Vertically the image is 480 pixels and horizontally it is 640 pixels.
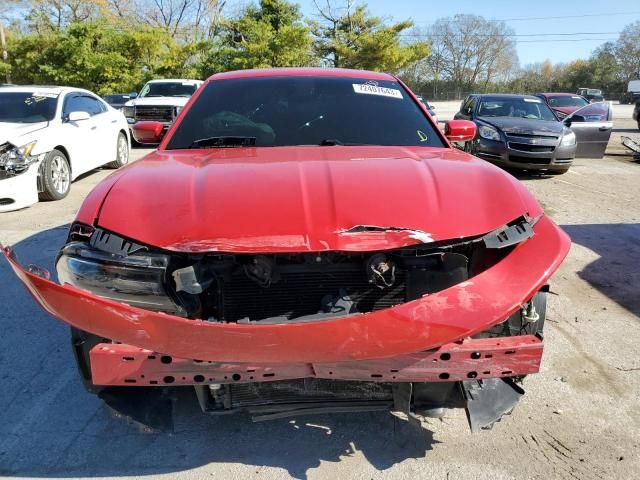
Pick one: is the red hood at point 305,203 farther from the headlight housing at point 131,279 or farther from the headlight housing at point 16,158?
the headlight housing at point 16,158

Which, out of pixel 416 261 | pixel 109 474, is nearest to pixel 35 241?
pixel 109 474

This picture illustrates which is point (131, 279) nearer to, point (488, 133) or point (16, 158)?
point (16, 158)

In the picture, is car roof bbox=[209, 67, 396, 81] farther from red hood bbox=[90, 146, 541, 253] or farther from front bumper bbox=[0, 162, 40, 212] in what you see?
front bumper bbox=[0, 162, 40, 212]

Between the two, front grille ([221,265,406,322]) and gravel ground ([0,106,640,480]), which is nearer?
front grille ([221,265,406,322])

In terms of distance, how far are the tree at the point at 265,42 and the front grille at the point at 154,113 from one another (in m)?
17.0

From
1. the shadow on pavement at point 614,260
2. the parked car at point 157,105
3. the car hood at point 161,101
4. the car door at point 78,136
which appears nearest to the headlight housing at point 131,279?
the shadow on pavement at point 614,260

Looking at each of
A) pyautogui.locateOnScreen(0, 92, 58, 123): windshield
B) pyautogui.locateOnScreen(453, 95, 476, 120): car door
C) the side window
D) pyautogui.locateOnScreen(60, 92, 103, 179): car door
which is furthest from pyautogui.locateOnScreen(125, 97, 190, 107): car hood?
pyautogui.locateOnScreen(453, 95, 476, 120): car door

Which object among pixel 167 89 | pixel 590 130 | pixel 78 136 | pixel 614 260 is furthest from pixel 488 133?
pixel 167 89

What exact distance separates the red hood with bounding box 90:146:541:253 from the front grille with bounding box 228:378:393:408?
2.00 feet

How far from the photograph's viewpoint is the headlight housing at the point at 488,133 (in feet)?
31.1

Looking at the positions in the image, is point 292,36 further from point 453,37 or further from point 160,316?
point 453,37

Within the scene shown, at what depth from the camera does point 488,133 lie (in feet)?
31.7

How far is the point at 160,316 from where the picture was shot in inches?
70.4

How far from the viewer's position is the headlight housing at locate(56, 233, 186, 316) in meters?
1.96
